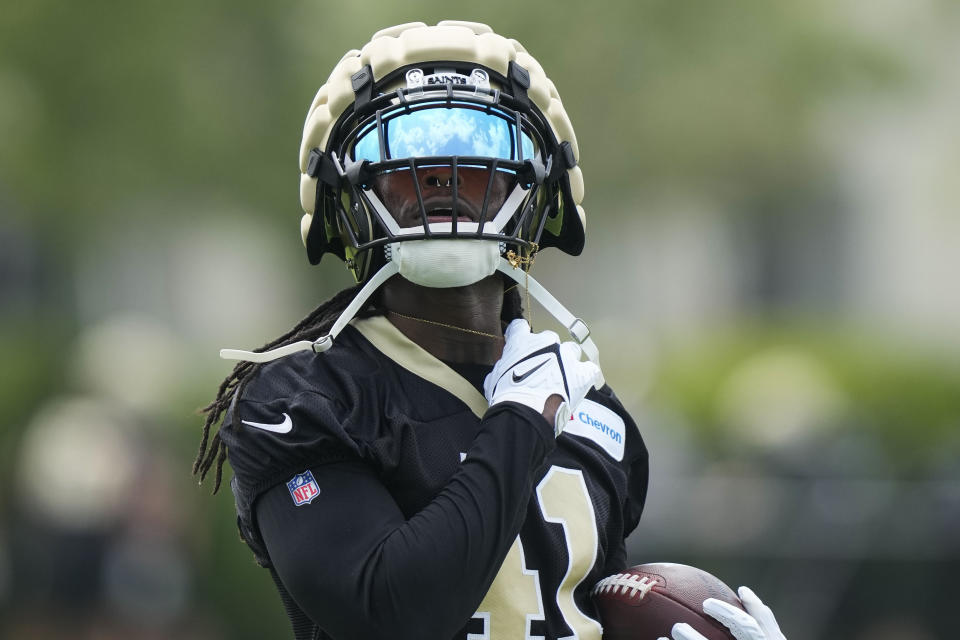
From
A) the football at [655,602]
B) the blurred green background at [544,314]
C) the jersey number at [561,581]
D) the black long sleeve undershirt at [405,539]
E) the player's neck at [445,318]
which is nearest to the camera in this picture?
Answer: the black long sleeve undershirt at [405,539]

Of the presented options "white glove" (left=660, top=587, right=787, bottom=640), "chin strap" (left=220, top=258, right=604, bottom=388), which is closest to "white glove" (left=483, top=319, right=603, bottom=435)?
"chin strap" (left=220, top=258, right=604, bottom=388)

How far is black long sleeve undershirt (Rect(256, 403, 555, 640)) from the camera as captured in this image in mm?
2227

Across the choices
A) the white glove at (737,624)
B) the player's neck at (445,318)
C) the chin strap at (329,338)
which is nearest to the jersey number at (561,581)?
the white glove at (737,624)

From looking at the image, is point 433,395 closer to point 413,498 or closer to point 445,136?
point 413,498

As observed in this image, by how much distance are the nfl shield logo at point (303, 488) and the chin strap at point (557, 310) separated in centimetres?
59

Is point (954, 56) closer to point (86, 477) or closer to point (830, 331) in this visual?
point (830, 331)

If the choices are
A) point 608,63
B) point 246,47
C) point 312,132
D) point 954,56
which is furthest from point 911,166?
point 312,132

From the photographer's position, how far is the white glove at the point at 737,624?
2572 millimetres

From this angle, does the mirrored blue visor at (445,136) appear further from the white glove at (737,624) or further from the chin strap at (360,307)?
the white glove at (737,624)

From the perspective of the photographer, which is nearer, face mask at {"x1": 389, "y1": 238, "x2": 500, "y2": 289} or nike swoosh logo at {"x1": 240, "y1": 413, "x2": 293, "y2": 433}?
nike swoosh logo at {"x1": 240, "y1": 413, "x2": 293, "y2": 433}

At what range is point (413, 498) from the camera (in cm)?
247

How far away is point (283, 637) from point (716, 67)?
6.33 meters

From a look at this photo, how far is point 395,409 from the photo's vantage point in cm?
253

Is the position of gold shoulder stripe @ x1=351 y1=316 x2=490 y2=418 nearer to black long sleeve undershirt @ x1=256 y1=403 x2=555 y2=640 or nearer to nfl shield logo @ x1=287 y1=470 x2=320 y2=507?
black long sleeve undershirt @ x1=256 y1=403 x2=555 y2=640
